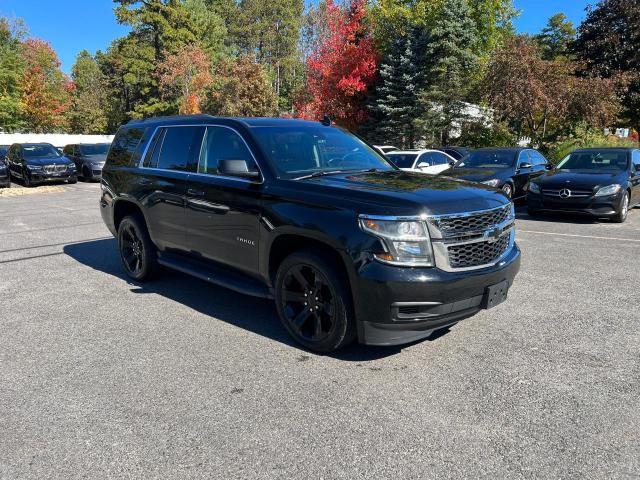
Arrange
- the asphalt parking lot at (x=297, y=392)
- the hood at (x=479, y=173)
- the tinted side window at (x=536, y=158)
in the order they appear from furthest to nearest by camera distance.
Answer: the tinted side window at (x=536, y=158), the hood at (x=479, y=173), the asphalt parking lot at (x=297, y=392)

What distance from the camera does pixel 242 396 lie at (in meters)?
3.44

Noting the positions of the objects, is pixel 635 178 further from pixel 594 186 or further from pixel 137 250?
pixel 137 250

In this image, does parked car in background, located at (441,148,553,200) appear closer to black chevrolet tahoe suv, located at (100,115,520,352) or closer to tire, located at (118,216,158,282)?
black chevrolet tahoe suv, located at (100,115,520,352)

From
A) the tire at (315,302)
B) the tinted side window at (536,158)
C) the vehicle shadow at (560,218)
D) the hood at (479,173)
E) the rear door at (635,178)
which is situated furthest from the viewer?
the tinted side window at (536,158)

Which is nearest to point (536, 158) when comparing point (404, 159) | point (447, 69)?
point (404, 159)

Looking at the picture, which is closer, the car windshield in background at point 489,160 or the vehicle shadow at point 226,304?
the vehicle shadow at point 226,304

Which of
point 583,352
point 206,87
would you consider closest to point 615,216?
point 583,352

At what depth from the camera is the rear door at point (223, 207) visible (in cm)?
446

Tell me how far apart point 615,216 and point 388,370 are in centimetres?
876

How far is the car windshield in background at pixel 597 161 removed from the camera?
37.4 ft

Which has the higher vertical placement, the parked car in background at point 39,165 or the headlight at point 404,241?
the parked car in background at point 39,165

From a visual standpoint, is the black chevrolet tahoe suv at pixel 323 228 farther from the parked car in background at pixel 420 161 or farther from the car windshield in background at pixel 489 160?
the parked car in background at pixel 420 161

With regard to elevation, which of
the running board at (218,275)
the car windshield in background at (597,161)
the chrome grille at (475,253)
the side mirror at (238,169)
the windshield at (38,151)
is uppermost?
the windshield at (38,151)

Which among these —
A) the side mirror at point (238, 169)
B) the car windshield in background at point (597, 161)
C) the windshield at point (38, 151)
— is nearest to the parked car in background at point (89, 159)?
the windshield at point (38, 151)
